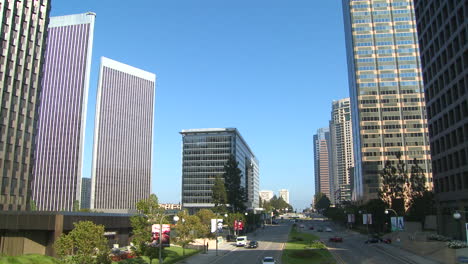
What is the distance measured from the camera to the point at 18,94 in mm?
87625

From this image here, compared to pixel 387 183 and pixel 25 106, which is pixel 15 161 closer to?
pixel 25 106

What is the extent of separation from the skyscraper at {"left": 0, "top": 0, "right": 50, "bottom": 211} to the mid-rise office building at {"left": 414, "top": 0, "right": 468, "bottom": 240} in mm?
83866

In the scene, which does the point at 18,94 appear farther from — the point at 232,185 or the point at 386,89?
the point at 386,89

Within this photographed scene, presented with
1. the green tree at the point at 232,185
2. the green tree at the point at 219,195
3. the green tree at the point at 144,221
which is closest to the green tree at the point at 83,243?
the green tree at the point at 144,221

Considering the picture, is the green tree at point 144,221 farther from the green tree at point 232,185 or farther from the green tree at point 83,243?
the green tree at point 232,185

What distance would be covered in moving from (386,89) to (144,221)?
153 m

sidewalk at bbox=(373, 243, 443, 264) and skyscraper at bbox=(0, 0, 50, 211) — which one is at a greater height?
skyscraper at bbox=(0, 0, 50, 211)

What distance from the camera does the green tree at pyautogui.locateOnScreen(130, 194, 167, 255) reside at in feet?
154

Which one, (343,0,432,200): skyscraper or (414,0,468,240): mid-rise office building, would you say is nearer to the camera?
(414,0,468,240): mid-rise office building

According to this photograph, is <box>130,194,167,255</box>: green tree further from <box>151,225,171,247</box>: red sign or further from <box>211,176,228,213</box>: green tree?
<box>211,176,228,213</box>: green tree

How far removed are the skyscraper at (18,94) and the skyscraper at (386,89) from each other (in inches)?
→ 5136

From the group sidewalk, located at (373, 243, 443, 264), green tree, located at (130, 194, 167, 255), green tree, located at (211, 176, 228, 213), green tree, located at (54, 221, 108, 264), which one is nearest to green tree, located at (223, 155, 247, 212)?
green tree, located at (211, 176, 228, 213)

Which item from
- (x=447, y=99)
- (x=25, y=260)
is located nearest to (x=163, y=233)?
(x=25, y=260)

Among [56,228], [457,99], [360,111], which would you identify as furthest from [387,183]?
[56,228]
